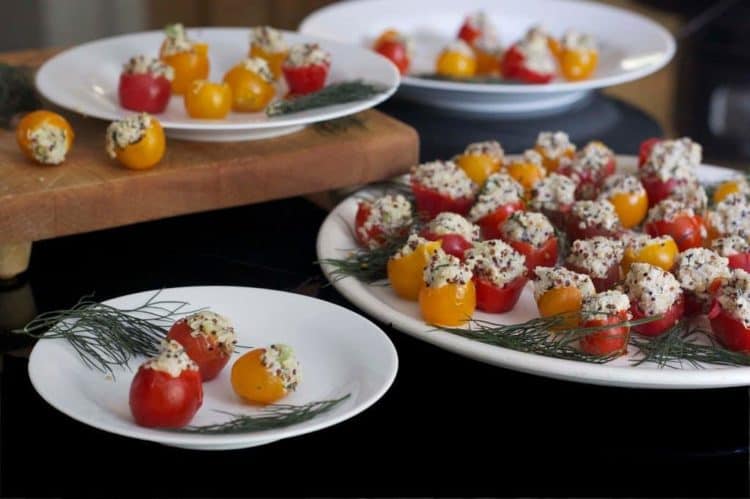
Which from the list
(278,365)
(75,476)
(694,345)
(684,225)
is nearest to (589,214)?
(684,225)

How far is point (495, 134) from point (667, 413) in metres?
0.88

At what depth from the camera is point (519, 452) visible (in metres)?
1.18

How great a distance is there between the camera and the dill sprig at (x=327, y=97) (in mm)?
1688

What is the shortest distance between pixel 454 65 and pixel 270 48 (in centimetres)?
41

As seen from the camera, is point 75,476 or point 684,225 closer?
point 75,476

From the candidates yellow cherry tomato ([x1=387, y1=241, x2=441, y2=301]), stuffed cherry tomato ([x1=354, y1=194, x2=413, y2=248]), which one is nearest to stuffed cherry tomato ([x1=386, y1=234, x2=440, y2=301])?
yellow cherry tomato ([x1=387, y1=241, x2=441, y2=301])

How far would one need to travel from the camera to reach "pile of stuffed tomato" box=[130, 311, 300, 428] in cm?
106

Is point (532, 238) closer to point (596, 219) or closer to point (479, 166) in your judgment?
point (596, 219)

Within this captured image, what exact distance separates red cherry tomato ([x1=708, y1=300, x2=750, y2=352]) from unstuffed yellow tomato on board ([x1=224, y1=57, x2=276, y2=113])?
0.78m

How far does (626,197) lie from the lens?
157 cm

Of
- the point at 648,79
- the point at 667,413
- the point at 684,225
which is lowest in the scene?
the point at 648,79

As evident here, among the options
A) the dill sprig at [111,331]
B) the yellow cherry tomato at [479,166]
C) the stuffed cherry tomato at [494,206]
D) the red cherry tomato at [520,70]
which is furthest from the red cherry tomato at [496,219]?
the red cherry tomato at [520,70]

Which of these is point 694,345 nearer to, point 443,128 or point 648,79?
point 443,128

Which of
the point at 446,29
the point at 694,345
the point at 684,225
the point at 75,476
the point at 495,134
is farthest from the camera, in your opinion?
the point at 446,29
